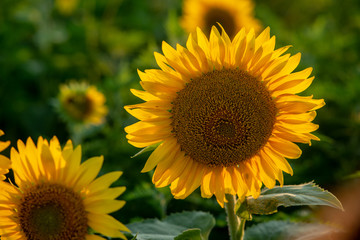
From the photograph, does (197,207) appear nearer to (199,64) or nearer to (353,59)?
(199,64)

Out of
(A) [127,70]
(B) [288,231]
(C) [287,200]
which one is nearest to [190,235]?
(C) [287,200]

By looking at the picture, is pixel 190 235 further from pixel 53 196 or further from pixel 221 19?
pixel 221 19

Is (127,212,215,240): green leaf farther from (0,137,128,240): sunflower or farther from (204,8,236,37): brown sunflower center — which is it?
(204,8,236,37): brown sunflower center

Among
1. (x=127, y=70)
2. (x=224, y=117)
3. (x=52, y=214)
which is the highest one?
(x=127, y=70)

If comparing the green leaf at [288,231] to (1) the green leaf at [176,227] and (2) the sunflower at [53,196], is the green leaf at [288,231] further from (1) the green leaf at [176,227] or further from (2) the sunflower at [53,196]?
(2) the sunflower at [53,196]

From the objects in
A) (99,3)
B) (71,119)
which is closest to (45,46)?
(99,3)
